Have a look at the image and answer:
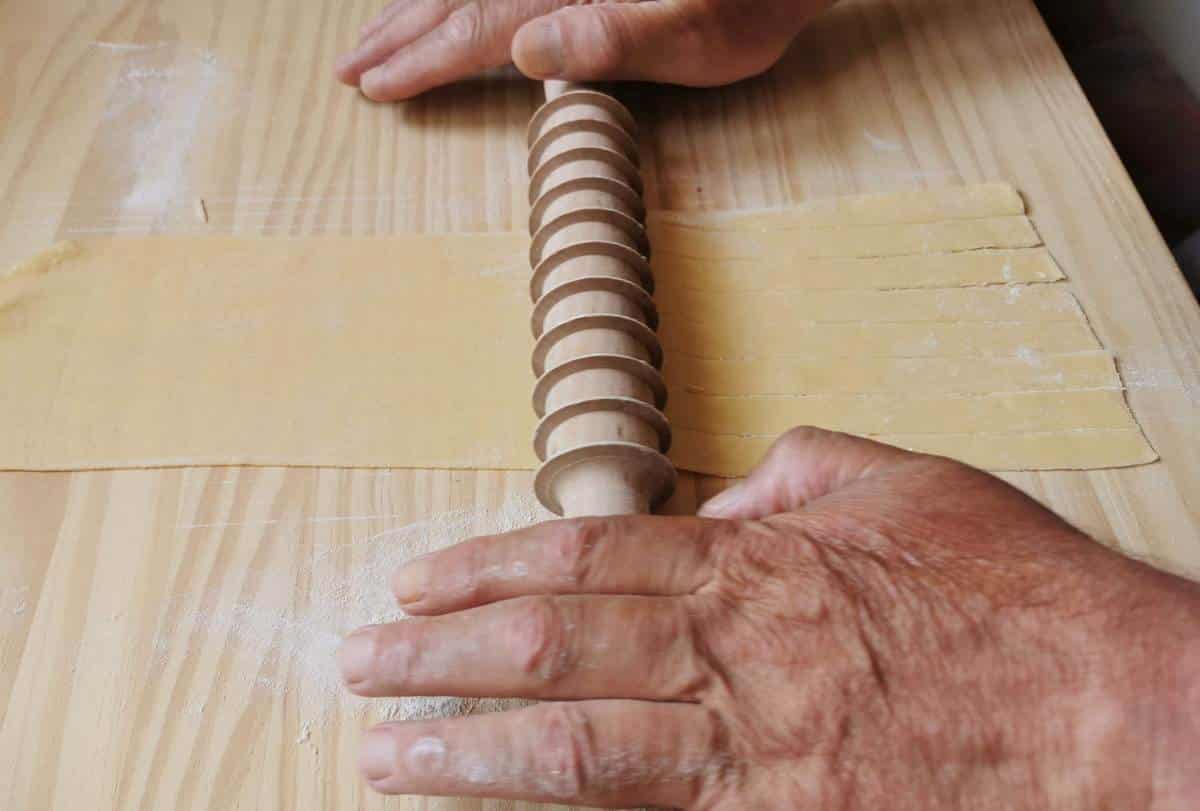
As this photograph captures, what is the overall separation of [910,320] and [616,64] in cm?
46

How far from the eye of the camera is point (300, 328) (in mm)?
1035

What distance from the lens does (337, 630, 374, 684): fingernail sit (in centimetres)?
67

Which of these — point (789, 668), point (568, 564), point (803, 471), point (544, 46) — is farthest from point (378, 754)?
point (544, 46)

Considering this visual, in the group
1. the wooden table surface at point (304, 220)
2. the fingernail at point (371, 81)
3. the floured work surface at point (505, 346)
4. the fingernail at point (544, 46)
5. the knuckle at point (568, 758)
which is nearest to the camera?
the knuckle at point (568, 758)

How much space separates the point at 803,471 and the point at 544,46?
2.01 ft

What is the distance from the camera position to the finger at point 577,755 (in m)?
0.62

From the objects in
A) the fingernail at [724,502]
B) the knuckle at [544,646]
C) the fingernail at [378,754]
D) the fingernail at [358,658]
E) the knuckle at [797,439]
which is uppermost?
the knuckle at [544,646]

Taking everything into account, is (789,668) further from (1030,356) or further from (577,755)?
(1030,356)

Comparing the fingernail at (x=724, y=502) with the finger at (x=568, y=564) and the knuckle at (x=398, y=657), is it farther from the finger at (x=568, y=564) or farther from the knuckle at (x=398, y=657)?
the knuckle at (x=398, y=657)

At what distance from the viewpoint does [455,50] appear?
1.24 meters

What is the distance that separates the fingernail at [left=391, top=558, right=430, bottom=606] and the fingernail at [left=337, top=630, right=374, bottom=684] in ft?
0.15

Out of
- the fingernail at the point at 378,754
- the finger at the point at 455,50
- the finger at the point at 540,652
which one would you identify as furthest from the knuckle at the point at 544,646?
the finger at the point at 455,50

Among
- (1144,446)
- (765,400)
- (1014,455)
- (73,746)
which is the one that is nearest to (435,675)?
(73,746)

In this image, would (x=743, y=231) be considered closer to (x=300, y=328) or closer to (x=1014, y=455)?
(x=1014, y=455)
